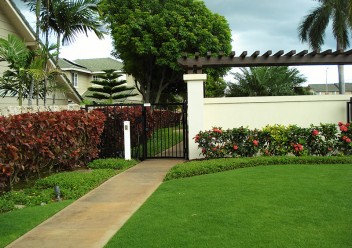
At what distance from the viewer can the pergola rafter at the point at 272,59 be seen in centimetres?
1179

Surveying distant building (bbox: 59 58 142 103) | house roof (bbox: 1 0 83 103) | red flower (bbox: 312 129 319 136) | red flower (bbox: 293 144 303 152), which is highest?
distant building (bbox: 59 58 142 103)

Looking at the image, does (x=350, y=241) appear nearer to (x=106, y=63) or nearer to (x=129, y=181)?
(x=129, y=181)

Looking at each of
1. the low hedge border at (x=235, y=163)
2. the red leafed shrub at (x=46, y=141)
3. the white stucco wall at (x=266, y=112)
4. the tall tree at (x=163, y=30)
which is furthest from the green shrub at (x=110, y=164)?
the tall tree at (x=163, y=30)

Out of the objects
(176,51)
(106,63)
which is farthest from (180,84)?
(106,63)

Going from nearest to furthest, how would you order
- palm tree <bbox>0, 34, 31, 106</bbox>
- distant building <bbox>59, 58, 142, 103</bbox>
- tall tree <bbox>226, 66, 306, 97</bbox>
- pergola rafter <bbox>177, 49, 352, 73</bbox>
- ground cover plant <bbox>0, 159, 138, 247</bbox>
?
ground cover plant <bbox>0, 159, 138, 247</bbox> → palm tree <bbox>0, 34, 31, 106</bbox> → pergola rafter <bbox>177, 49, 352, 73</bbox> → tall tree <bbox>226, 66, 306, 97</bbox> → distant building <bbox>59, 58, 142, 103</bbox>

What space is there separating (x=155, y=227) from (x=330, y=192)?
3.35 meters

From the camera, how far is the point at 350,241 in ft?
14.4

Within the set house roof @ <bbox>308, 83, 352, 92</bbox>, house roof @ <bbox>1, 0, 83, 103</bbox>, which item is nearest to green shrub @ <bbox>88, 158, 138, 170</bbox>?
house roof @ <bbox>1, 0, 83, 103</bbox>

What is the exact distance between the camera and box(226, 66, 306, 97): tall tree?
24.0 m

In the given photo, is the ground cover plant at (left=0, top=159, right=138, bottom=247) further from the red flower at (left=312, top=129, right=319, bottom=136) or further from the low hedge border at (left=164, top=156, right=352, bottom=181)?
the red flower at (left=312, top=129, right=319, bottom=136)

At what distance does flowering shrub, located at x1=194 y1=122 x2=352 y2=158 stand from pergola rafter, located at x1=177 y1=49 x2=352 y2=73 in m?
2.18

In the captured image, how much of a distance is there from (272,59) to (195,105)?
9.27ft

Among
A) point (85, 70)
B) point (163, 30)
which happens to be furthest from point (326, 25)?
point (85, 70)

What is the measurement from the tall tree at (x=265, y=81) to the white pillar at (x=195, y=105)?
13.0 m
